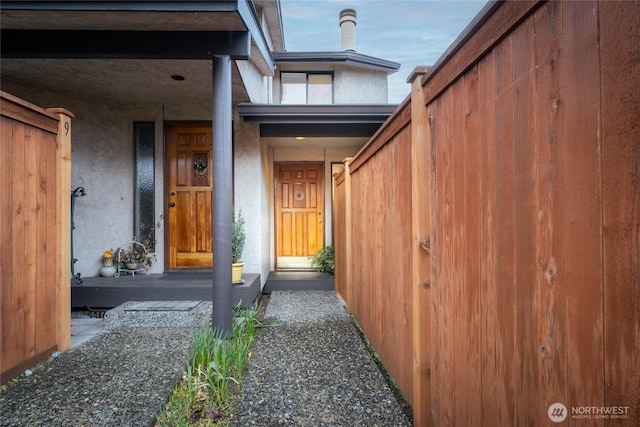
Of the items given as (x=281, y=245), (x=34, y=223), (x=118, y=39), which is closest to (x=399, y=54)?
(x=281, y=245)

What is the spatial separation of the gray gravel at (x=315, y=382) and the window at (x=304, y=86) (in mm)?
5944

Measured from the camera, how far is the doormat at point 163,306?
319cm

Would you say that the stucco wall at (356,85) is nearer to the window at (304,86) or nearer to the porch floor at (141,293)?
the window at (304,86)

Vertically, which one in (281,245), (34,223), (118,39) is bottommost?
(281,245)

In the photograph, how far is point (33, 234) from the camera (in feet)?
7.21

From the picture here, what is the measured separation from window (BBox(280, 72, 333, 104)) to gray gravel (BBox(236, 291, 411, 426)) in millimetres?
5944

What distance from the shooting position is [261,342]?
2744 mm

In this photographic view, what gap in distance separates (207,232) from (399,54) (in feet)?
52.8

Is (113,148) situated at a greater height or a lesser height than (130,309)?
greater

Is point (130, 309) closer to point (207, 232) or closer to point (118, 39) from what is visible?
point (207, 232)

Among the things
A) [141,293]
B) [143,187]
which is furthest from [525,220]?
[143,187]

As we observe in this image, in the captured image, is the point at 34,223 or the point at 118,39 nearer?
the point at 34,223

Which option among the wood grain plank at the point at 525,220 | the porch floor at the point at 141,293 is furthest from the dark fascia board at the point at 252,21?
the porch floor at the point at 141,293

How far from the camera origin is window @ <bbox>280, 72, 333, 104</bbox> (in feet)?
25.6
